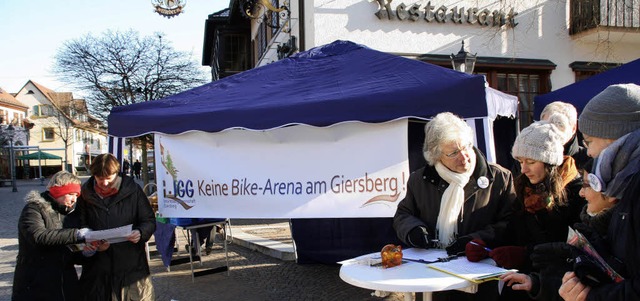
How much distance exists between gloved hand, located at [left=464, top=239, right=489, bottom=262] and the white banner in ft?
4.29

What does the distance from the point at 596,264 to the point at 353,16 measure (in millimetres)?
8362

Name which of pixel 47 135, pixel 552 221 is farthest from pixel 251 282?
pixel 47 135

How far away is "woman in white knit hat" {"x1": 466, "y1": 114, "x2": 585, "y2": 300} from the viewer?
2.27 metres

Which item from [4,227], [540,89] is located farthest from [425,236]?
[4,227]

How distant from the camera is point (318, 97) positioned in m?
3.96

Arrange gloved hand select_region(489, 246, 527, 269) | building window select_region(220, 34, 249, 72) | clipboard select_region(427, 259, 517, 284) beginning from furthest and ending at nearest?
building window select_region(220, 34, 249, 72) → gloved hand select_region(489, 246, 527, 269) → clipboard select_region(427, 259, 517, 284)

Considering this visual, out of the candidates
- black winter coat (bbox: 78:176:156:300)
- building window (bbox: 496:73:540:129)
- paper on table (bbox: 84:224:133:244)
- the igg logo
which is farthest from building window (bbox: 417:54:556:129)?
paper on table (bbox: 84:224:133:244)

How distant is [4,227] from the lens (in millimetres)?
11461

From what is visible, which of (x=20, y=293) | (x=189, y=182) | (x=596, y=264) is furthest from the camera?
(x=189, y=182)

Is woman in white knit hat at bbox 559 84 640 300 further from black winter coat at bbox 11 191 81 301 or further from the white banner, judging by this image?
black winter coat at bbox 11 191 81 301

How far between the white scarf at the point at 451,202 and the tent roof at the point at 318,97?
119 centimetres

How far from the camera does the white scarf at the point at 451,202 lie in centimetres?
249

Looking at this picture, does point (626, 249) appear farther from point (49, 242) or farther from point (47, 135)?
point (47, 135)

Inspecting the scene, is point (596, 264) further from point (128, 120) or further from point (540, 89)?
point (540, 89)
